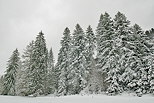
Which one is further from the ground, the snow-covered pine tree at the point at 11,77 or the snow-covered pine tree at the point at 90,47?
the snow-covered pine tree at the point at 90,47

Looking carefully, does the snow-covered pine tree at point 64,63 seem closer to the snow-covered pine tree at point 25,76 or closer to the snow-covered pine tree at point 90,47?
the snow-covered pine tree at point 90,47

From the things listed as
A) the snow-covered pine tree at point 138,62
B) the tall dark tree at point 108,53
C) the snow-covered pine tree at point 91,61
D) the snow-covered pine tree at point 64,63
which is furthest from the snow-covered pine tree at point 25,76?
the snow-covered pine tree at point 138,62

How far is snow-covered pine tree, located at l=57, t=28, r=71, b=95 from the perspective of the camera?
3484 cm

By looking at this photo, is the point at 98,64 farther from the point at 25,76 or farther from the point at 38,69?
the point at 25,76

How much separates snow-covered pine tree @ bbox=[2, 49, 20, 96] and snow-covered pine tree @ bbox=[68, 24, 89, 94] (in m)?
13.6

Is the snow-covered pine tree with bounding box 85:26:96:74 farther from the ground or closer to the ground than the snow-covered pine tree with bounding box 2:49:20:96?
farther from the ground

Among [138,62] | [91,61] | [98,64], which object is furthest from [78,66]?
[138,62]

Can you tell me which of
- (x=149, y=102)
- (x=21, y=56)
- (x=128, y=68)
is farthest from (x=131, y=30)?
(x=21, y=56)

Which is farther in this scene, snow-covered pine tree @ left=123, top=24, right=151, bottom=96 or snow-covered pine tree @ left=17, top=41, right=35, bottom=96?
snow-covered pine tree @ left=17, top=41, right=35, bottom=96

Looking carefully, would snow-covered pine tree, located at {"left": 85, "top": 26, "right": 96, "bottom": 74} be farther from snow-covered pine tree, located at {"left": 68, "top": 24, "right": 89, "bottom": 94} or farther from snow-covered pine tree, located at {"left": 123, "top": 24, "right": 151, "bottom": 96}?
snow-covered pine tree, located at {"left": 123, "top": 24, "right": 151, "bottom": 96}

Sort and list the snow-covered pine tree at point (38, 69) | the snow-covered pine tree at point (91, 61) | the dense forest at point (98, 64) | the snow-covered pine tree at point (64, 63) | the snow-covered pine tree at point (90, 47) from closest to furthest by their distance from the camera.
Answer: the dense forest at point (98, 64)
the snow-covered pine tree at point (38, 69)
the snow-covered pine tree at point (91, 61)
the snow-covered pine tree at point (90, 47)
the snow-covered pine tree at point (64, 63)

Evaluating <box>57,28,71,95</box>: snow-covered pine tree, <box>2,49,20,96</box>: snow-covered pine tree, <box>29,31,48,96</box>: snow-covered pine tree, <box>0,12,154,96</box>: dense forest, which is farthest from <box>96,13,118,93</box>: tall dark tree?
<box>2,49,20,96</box>: snow-covered pine tree

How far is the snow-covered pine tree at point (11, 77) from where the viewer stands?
115 ft

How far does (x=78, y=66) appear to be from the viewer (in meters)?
32.7
